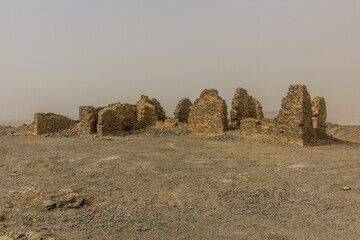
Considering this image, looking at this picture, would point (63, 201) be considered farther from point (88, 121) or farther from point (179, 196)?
point (88, 121)

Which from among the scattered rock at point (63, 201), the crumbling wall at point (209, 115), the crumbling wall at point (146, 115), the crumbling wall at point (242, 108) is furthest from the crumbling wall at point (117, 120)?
the scattered rock at point (63, 201)

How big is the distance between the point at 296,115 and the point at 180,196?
9319mm

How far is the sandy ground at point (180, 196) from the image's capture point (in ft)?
14.2

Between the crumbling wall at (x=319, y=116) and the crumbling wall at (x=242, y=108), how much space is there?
4.68 m

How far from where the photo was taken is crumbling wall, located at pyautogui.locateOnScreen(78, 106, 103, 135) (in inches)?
726

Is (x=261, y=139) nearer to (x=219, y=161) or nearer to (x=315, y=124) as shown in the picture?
(x=315, y=124)

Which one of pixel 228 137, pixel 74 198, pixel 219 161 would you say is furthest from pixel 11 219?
pixel 228 137

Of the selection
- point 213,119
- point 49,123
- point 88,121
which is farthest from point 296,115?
point 49,123

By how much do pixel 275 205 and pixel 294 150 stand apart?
6751 mm

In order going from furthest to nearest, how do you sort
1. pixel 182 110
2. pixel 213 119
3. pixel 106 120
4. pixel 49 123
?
pixel 182 110 < pixel 49 123 < pixel 106 120 < pixel 213 119

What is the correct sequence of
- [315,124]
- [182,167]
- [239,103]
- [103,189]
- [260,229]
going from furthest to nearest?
1. [239,103]
2. [315,124]
3. [182,167]
4. [103,189]
5. [260,229]

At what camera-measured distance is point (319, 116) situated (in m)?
16.4

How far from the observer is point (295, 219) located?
187 inches

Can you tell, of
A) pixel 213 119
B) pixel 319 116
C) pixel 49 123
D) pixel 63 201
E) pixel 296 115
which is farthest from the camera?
pixel 49 123
